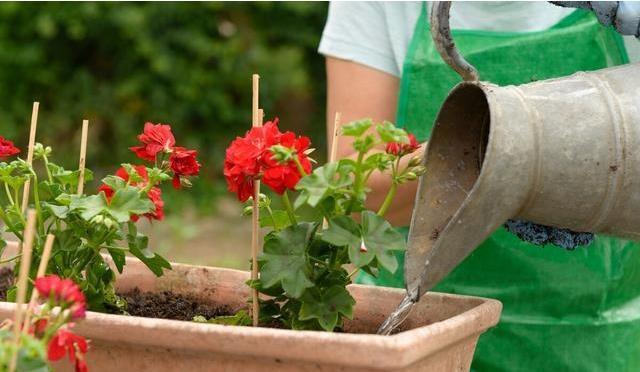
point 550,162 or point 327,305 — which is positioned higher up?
point 550,162

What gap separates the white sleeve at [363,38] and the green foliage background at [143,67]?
2997mm

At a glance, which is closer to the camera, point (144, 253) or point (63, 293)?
point (63, 293)

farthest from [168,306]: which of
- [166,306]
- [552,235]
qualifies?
[552,235]

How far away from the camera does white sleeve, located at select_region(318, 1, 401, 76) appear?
5.48 ft

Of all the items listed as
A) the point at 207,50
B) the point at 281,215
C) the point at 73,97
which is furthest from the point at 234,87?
the point at 281,215

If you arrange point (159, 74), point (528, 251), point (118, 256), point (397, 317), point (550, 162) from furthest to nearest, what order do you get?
1. point (159, 74)
2. point (528, 251)
3. point (118, 256)
4. point (397, 317)
5. point (550, 162)

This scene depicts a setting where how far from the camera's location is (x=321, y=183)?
1006 millimetres

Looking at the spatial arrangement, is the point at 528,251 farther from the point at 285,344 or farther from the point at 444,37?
the point at 285,344

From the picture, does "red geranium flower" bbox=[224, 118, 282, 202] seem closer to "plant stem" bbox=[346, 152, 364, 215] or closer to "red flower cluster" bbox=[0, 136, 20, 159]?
"plant stem" bbox=[346, 152, 364, 215]

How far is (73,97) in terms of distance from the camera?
4.86 meters

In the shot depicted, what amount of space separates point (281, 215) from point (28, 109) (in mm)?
3925

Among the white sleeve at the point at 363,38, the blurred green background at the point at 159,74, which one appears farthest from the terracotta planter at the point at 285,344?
the blurred green background at the point at 159,74

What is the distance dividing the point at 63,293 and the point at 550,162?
0.44 meters

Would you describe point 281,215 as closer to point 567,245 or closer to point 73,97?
point 567,245
